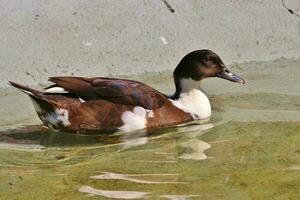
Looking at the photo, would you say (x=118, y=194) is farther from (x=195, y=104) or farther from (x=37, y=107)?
(x=195, y=104)

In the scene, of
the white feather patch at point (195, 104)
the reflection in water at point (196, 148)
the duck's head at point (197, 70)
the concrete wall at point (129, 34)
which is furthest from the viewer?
the concrete wall at point (129, 34)

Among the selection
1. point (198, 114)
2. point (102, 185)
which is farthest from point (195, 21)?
point (102, 185)

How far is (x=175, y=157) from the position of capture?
6301mm

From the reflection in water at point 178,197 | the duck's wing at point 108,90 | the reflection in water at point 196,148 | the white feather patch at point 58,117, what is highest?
the duck's wing at point 108,90

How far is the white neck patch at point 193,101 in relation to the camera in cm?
755

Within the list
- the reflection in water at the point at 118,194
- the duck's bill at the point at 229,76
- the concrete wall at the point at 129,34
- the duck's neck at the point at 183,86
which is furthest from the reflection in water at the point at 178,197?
the concrete wall at the point at 129,34

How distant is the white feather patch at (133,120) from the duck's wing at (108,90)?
8 cm

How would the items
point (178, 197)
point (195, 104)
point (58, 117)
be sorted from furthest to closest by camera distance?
1. point (195, 104)
2. point (58, 117)
3. point (178, 197)

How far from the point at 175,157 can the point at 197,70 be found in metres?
1.63

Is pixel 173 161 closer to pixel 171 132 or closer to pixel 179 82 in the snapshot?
pixel 171 132

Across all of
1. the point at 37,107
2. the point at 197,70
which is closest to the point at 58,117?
the point at 37,107

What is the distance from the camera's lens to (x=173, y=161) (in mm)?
6195

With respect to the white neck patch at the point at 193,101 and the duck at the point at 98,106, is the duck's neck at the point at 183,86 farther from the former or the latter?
the duck at the point at 98,106

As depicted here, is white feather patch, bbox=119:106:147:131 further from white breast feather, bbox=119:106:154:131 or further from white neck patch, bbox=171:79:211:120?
white neck patch, bbox=171:79:211:120
